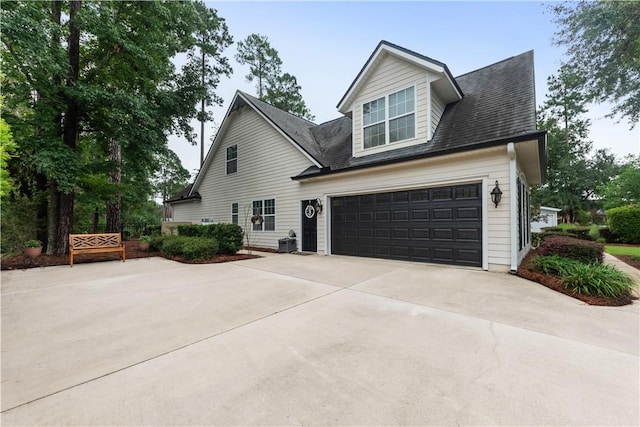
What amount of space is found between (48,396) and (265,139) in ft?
34.7

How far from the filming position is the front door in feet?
31.6

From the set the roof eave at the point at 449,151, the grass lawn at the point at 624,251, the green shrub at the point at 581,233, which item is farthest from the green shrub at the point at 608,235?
the roof eave at the point at 449,151

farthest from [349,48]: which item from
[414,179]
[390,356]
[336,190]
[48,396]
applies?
[48,396]

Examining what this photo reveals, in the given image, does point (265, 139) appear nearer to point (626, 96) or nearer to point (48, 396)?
point (48, 396)

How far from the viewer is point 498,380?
1990mm

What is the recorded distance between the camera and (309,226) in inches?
389

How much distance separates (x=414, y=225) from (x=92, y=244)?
31.8 feet

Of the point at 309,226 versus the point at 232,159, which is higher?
the point at 232,159

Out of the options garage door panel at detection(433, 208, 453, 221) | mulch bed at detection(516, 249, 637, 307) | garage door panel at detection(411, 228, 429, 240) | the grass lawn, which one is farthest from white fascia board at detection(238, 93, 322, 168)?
Result: the grass lawn

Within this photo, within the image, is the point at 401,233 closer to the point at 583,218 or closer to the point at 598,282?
the point at 598,282

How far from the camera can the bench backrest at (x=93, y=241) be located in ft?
24.2

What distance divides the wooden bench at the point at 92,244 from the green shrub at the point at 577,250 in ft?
38.7

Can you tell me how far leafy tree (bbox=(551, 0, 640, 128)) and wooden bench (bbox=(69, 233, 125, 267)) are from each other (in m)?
16.9

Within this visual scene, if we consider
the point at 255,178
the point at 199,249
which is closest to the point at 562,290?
the point at 199,249
